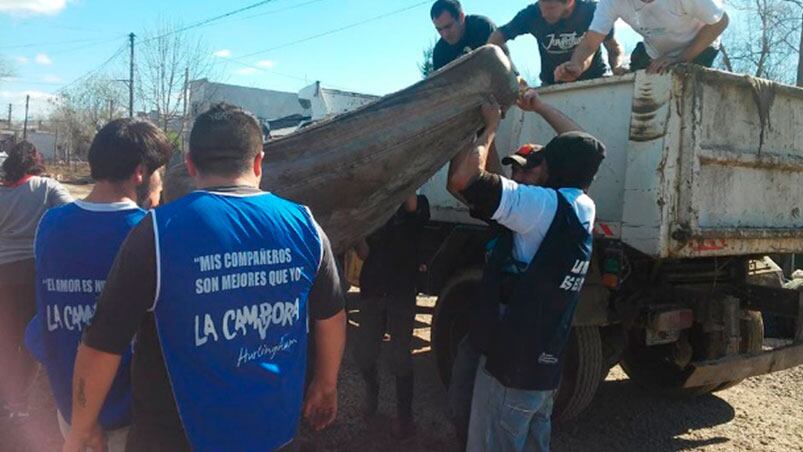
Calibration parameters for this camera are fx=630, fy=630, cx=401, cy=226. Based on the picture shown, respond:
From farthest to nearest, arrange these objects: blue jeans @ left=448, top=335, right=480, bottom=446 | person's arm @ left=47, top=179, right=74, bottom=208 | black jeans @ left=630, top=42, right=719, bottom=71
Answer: black jeans @ left=630, top=42, right=719, bottom=71 < person's arm @ left=47, top=179, right=74, bottom=208 < blue jeans @ left=448, top=335, right=480, bottom=446

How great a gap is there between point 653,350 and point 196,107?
1519cm

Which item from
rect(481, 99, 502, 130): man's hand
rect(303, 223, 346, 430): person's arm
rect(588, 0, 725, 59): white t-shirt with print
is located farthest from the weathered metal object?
rect(588, 0, 725, 59): white t-shirt with print

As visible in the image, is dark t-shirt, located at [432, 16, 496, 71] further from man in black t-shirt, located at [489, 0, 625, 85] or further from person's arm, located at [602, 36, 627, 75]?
person's arm, located at [602, 36, 627, 75]

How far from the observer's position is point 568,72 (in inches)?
162

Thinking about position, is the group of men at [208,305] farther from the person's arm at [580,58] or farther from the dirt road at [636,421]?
the person's arm at [580,58]

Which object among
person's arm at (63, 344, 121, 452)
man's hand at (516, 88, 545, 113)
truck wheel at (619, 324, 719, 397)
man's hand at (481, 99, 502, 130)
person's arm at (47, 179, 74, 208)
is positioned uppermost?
man's hand at (516, 88, 545, 113)

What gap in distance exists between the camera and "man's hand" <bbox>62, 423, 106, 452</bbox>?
1761mm

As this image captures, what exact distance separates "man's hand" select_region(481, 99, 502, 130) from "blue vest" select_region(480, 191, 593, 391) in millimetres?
574

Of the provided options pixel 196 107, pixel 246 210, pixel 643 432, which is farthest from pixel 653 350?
pixel 196 107

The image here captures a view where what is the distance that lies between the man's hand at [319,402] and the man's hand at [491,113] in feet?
4.80

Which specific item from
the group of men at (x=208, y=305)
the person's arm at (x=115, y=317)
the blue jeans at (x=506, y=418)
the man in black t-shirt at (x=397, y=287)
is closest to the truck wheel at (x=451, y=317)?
the man in black t-shirt at (x=397, y=287)

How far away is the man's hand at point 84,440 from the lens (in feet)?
5.78

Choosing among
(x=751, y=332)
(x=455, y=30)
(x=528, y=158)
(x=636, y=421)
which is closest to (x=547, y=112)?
(x=528, y=158)

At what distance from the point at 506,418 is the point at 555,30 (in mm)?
3319
